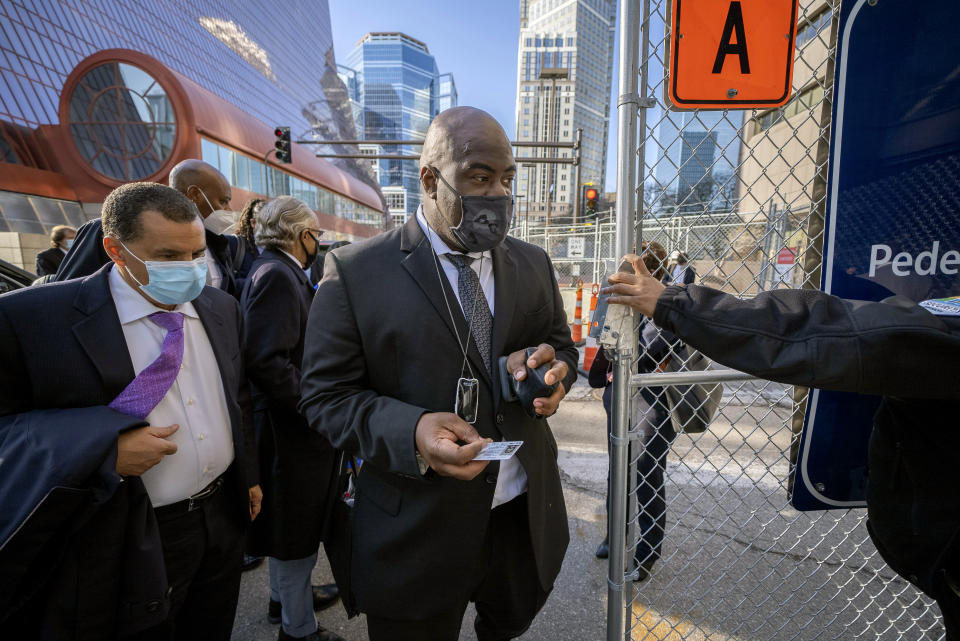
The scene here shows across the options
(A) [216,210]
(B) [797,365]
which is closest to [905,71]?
(B) [797,365]

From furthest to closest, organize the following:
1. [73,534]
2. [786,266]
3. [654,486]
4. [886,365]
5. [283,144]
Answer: [283,144] < [786,266] < [654,486] < [73,534] < [886,365]

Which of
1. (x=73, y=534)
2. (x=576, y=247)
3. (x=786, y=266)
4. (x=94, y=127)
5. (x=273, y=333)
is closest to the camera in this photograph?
(x=73, y=534)

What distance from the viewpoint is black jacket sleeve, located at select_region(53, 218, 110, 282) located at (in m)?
1.95

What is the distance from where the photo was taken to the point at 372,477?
1520 mm

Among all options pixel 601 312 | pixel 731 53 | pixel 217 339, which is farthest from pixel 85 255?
pixel 731 53

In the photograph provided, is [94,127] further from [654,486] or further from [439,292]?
[654,486]

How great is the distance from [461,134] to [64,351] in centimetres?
142

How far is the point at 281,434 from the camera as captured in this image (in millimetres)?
2201

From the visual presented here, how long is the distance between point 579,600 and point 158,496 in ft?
7.29

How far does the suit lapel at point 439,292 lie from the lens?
145 cm

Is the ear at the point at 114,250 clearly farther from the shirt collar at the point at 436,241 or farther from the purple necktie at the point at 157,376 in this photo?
the shirt collar at the point at 436,241

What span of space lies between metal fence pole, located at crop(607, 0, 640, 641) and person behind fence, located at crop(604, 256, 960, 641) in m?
0.26

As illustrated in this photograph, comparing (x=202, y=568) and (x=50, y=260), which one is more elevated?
(x=50, y=260)

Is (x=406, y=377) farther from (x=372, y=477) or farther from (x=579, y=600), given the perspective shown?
(x=579, y=600)
